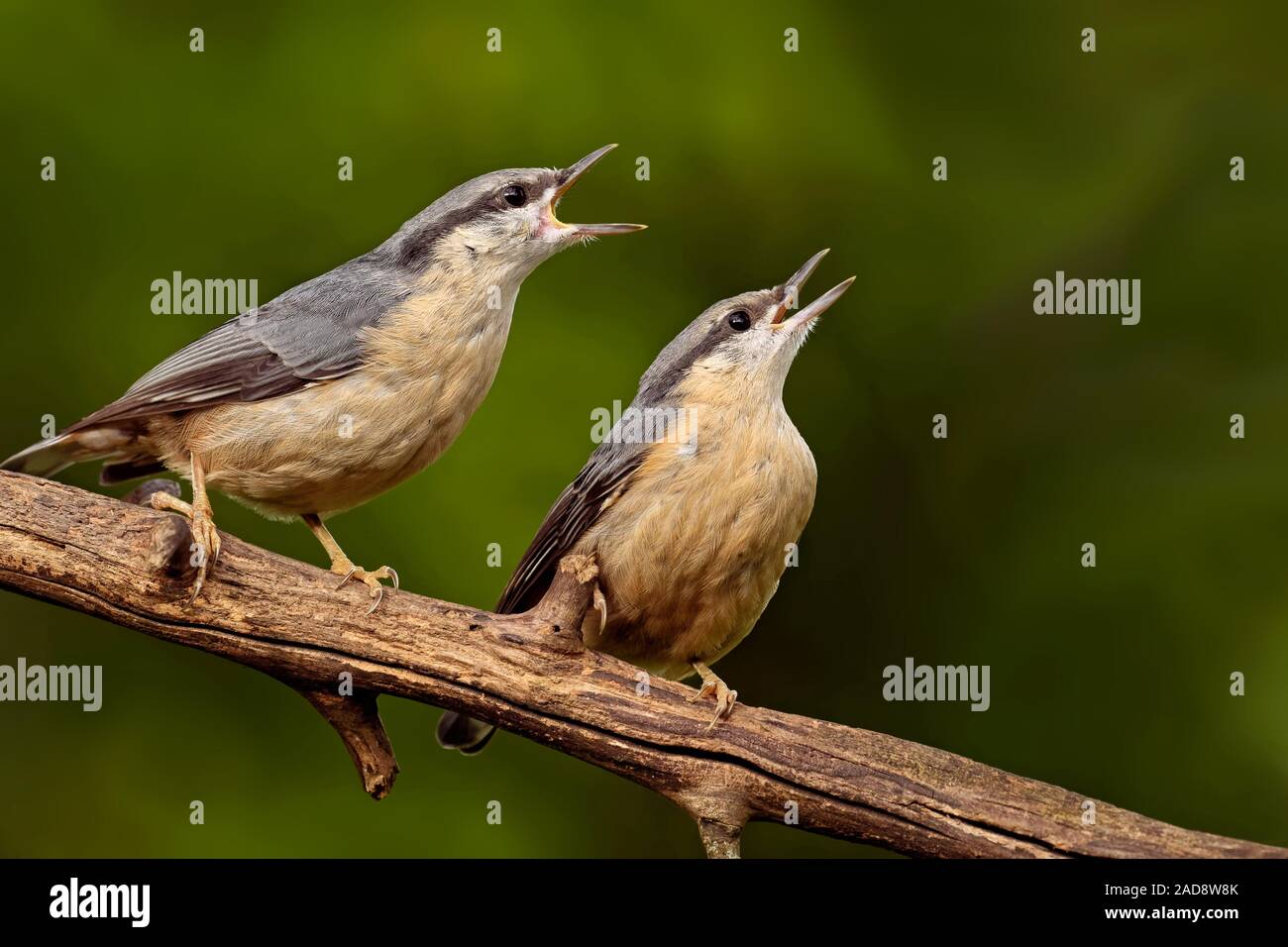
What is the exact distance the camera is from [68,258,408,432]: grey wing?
3.90 metres

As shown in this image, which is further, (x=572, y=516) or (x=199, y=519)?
(x=572, y=516)

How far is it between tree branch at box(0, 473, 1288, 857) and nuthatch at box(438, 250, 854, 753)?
0.79ft

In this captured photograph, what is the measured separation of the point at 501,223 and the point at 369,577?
933mm

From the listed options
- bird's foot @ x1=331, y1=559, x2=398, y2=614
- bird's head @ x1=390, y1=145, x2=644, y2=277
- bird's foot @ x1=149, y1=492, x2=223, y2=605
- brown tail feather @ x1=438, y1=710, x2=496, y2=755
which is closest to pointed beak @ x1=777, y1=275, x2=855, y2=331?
bird's head @ x1=390, y1=145, x2=644, y2=277

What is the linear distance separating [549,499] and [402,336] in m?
1.11

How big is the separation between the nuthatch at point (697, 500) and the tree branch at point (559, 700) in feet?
0.79

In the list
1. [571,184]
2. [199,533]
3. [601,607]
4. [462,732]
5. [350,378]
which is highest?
[571,184]

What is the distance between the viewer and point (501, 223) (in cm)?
393

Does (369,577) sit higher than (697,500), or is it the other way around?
(697,500)

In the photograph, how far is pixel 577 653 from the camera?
361 centimetres

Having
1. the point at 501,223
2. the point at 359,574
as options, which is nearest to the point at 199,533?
the point at 359,574

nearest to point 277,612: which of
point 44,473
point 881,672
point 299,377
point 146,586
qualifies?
point 146,586

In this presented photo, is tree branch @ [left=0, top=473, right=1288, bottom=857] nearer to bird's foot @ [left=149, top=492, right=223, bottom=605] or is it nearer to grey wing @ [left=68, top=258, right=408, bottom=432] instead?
bird's foot @ [left=149, top=492, right=223, bottom=605]

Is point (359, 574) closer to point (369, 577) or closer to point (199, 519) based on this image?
point (369, 577)
